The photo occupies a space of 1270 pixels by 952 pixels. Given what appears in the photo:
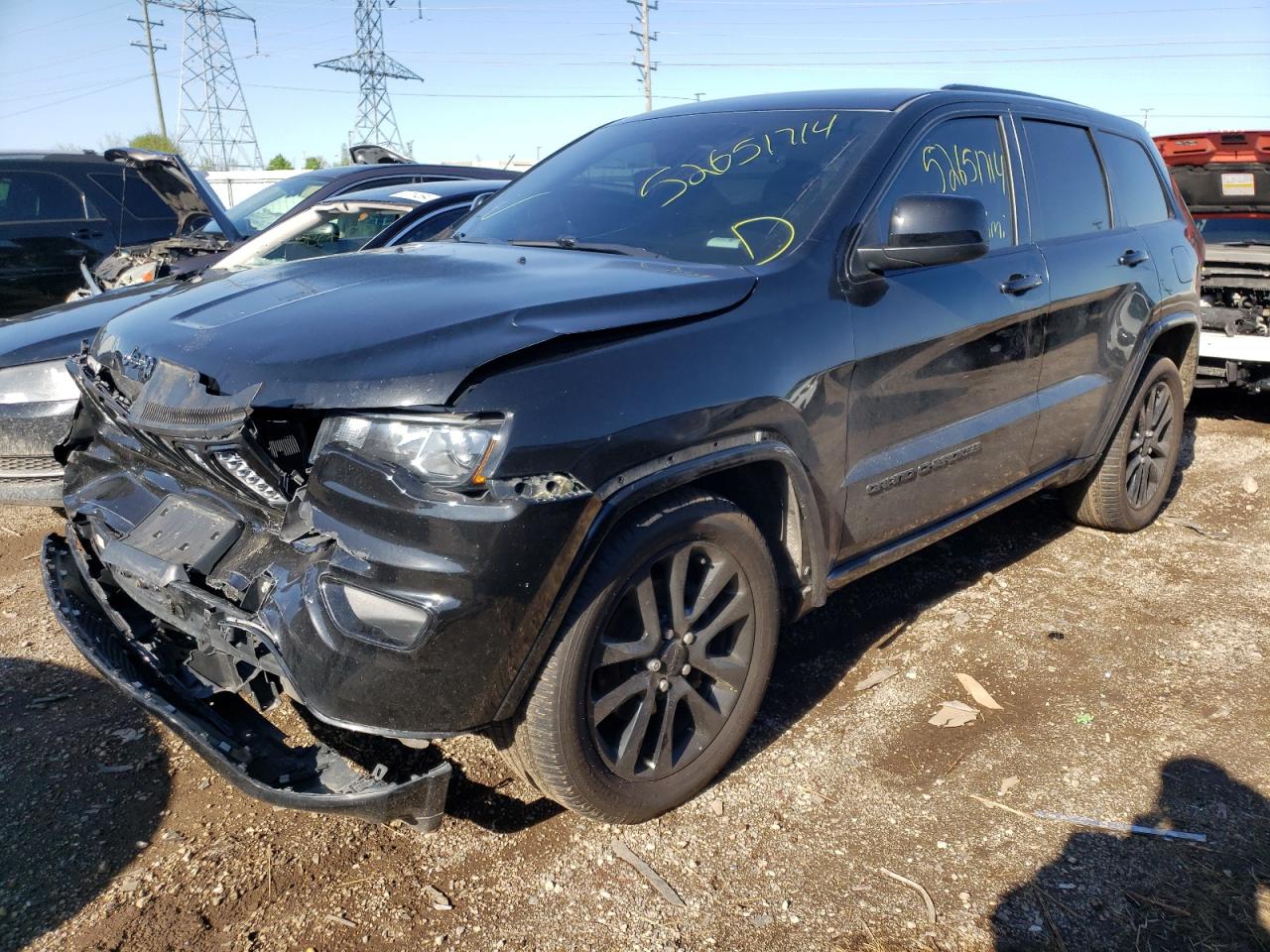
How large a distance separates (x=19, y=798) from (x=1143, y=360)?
185 inches

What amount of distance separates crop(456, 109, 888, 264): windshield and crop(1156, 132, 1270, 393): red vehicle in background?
14.8 ft

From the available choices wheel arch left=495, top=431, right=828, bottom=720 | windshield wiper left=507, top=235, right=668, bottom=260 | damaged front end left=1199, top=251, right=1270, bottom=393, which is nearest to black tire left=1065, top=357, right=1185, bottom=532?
damaged front end left=1199, top=251, right=1270, bottom=393

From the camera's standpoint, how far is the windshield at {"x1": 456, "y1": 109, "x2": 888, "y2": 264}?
310 centimetres

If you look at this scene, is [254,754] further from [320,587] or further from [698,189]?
[698,189]

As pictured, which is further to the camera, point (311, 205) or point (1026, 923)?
point (311, 205)

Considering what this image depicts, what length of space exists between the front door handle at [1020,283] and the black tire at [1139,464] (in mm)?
1293

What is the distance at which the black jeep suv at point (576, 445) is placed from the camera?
2178 mm

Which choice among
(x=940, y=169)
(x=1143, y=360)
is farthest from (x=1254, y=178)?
(x=940, y=169)

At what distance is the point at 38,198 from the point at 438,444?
8612 millimetres

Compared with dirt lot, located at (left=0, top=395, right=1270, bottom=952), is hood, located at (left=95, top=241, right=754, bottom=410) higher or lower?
higher

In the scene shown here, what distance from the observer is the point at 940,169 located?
3492 mm

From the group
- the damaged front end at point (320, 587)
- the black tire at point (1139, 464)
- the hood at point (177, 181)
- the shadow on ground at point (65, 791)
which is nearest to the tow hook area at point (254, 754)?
the damaged front end at point (320, 587)

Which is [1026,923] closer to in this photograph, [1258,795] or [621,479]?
[1258,795]

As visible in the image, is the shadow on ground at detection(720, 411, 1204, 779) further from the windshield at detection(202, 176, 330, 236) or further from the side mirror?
the windshield at detection(202, 176, 330, 236)
